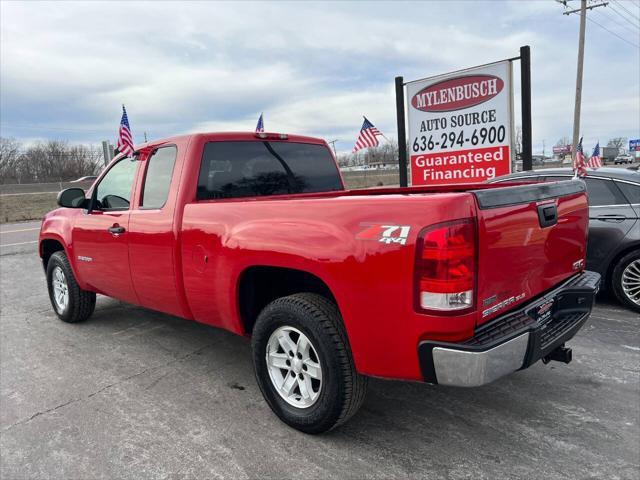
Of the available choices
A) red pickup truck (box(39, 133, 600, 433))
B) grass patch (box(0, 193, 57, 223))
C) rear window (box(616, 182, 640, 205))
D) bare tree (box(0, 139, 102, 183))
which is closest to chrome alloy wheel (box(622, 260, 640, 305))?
rear window (box(616, 182, 640, 205))

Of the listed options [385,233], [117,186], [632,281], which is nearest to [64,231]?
[117,186]

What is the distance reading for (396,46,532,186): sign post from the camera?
27.0 ft

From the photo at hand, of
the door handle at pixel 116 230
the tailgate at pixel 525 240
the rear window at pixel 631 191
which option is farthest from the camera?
the rear window at pixel 631 191

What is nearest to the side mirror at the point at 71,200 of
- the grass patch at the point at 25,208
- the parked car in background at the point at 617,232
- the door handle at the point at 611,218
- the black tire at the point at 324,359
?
the black tire at the point at 324,359

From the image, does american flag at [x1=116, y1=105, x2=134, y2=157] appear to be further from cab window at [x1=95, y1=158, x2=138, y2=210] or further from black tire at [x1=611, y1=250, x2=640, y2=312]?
black tire at [x1=611, y1=250, x2=640, y2=312]

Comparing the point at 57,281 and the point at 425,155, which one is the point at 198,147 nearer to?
the point at 57,281

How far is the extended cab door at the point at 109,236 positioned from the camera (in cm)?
425

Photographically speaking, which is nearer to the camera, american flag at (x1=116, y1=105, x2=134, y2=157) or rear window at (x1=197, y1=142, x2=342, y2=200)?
rear window at (x1=197, y1=142, x2=342, y2=200)

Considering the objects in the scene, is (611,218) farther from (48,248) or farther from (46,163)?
(46,163)

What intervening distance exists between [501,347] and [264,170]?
98.0 inches

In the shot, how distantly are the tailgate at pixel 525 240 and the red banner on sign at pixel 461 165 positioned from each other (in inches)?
216

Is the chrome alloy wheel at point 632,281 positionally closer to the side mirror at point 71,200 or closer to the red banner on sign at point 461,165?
the red banner on sign at point 461,165

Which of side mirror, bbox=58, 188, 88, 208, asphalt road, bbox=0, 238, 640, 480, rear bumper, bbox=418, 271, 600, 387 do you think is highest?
side mirror, bbox=58, 188, 88, 208

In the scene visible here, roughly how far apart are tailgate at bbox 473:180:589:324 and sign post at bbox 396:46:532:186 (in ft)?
18.0
